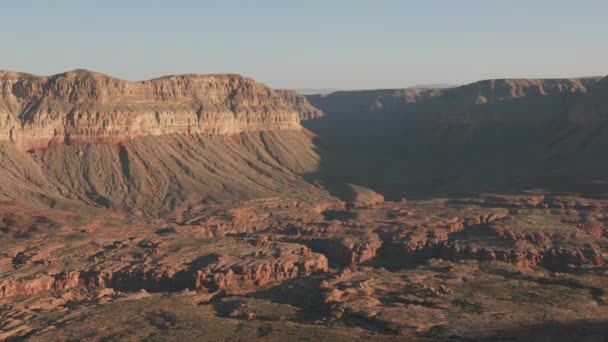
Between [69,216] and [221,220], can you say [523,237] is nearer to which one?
[221,220]

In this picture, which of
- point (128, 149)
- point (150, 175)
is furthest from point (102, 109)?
point (150, 175)

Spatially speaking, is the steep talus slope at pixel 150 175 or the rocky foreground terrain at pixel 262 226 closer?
the rocky foreground terrain at pixel 262 226

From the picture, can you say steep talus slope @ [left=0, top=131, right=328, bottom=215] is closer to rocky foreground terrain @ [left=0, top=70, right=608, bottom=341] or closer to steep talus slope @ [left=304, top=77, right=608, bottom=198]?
rocky foreground terrain @ [left=0, top=70, right=608, bottom=341]

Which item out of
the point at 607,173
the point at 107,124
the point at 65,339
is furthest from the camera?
the point at 607,173

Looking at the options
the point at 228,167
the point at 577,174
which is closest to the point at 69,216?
the point at 228,167

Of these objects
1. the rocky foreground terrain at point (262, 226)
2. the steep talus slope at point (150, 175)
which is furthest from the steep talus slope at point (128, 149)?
the rocky foreground terrain at point (262, 226)

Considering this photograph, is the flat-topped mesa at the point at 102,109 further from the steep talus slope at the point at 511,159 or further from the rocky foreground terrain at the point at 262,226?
the steep talus slope at the point at 511,159
